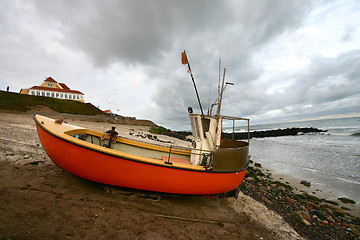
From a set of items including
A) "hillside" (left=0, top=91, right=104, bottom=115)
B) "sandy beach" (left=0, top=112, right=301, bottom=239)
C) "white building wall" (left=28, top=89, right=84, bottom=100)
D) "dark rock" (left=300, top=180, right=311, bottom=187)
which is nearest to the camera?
"sandy beach" (left=0, top=112, right=301, bottom=239)

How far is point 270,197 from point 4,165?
9960mm

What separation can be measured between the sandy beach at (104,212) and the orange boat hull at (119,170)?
487 mm

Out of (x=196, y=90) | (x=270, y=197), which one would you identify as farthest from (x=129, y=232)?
(x=270, y=197)

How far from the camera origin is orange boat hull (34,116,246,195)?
151 inches

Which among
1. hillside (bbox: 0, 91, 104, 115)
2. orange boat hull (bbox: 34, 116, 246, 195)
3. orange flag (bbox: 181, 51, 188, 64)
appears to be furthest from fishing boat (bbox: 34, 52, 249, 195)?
hillside (bbox: 0, 91, 104, 115)

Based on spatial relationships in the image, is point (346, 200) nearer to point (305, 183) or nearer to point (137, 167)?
point (305, 183)

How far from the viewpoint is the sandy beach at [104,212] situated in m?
2.92

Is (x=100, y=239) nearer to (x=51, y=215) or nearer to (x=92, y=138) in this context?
(x=51, y=215)

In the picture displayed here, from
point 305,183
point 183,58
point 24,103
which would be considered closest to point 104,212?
point 183,58

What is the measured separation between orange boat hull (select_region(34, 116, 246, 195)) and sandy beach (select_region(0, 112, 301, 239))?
49 cm

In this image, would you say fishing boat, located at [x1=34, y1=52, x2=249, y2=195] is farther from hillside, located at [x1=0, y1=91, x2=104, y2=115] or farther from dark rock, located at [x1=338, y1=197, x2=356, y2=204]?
hillside, located at [x1=0, y1=91, x2=104, y2=115]

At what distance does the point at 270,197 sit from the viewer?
22.3 ft

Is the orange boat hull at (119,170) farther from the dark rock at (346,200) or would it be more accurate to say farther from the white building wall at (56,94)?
the white building wall at (56,94)

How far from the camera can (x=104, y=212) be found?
11.7 feet
